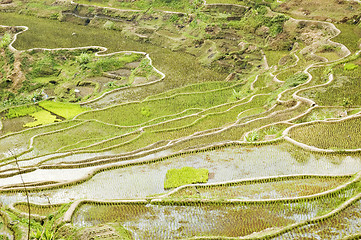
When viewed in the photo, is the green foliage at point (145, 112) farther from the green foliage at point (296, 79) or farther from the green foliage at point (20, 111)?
the green foliage at point (296, 79)

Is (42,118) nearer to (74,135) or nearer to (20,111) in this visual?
(20,111)

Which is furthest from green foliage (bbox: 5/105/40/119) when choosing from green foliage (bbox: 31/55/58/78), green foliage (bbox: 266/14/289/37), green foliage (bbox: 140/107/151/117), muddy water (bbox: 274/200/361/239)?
green foliage (bbox: 266/14/289/37)

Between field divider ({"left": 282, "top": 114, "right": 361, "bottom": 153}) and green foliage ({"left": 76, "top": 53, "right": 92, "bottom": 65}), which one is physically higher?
field divider ({"left": 282, "top": 114, "right": 361, "bottom": 153})

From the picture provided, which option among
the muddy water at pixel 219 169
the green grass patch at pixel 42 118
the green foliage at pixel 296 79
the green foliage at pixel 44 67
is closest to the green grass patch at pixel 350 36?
the green foliage at pixel 296 79

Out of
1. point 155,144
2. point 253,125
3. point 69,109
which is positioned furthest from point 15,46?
point 253,125

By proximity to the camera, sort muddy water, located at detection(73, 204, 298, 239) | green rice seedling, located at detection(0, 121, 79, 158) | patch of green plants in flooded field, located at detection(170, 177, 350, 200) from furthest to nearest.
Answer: green rice seedling, located at detection(0, 121, 79, 158)
patch of green plants in flooded field, located at detection(170, 177, 350, 200)
muddy water, located at detection(73, 204, 298, 239)

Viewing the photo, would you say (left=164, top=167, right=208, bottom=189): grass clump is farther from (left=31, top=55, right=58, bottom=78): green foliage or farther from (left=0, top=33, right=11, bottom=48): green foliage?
(left=0, top=33, right=11, bottom=48): green foliage

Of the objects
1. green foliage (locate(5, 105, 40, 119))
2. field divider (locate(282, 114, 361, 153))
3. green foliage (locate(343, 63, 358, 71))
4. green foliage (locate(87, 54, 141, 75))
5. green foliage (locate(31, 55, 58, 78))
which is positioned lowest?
green foliage (locate(5, 105, 40, 119))

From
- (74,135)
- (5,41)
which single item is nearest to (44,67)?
(5,41)
